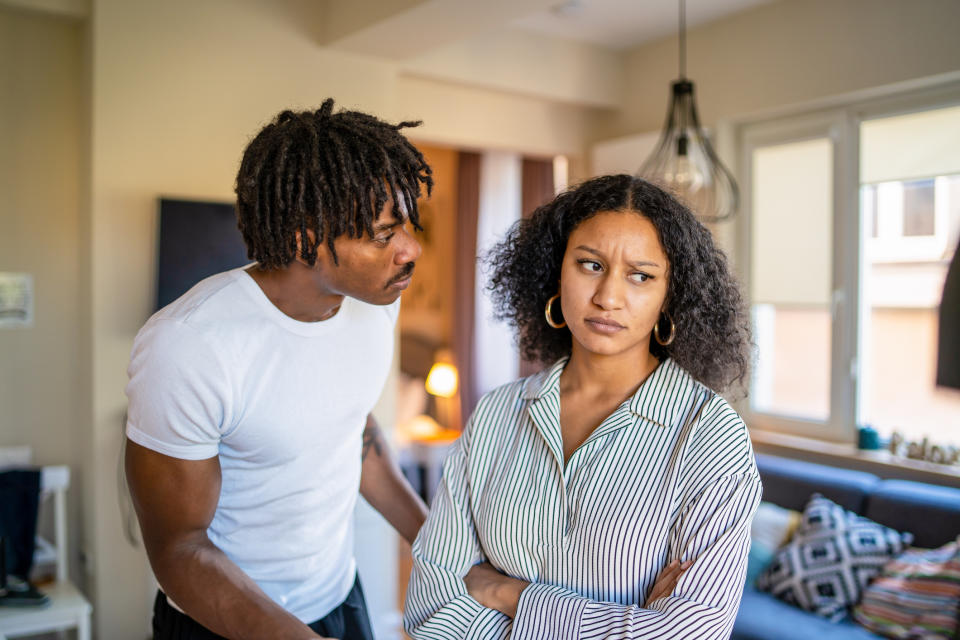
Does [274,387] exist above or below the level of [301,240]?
below

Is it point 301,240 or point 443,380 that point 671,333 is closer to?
point 301,240

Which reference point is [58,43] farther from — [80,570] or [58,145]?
[80,570]

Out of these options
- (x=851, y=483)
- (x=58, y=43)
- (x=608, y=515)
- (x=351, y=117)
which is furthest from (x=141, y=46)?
(x=851, y=483)

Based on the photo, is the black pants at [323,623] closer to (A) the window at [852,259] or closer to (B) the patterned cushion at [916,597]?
(B) the patterned cushion at [916,597]

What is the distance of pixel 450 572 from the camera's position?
4.17 ft

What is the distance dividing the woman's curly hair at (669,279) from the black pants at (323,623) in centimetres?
60

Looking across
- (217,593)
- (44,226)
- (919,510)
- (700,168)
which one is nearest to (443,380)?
(700,168)

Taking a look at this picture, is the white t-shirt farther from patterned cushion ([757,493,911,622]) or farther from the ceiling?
the ceiling

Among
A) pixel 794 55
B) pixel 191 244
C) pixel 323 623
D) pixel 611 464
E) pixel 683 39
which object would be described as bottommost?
pixel 323 623

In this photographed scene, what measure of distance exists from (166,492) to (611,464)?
2.26 ft

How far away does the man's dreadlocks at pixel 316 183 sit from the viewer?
129 centimetres

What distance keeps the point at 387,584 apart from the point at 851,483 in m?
1.98

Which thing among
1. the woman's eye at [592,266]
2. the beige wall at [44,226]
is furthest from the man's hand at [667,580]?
the beige wall at [44,226]

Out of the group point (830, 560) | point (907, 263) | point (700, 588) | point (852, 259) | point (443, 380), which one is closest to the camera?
point (700, 588)
